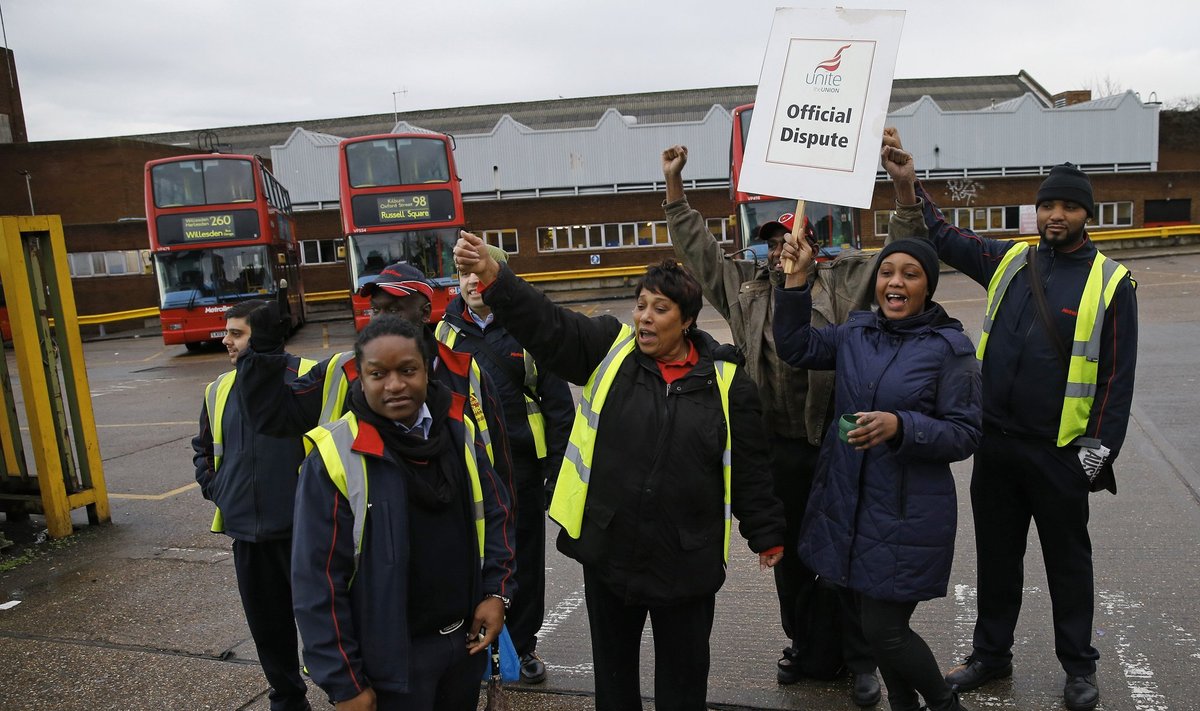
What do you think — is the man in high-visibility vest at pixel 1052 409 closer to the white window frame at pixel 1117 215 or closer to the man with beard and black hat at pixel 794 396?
the man with beard and black hat at pixel 794 396

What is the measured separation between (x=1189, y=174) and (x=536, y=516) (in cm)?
4067

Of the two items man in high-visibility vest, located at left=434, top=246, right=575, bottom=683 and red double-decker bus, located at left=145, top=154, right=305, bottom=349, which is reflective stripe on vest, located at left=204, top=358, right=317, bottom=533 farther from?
red double-decker bus, located at left=145, top=154, right=305, bottom=349

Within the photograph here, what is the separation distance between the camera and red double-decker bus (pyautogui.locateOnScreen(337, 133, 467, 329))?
18672mm

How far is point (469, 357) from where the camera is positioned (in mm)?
3016

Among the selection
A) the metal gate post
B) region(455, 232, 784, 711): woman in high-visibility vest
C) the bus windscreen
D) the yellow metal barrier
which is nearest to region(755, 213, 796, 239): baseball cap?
region(455, 232, 784, 711): woman in high-visibility vest

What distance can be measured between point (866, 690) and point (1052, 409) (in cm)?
132

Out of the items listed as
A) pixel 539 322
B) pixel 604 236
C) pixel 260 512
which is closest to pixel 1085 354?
pixel 539 322

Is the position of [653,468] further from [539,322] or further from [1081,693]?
[1081,693]

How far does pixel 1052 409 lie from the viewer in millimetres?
3406

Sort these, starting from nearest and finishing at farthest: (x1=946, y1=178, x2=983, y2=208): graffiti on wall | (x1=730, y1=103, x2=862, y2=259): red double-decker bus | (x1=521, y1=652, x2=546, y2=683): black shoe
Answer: (x1=521, y1=652, x2=546, y2=683): black shoe
(x1=730, y1=103, x2=862, y2=259): red double-decker bus
(x1=946, y1=178, x2=983, y2=208): graffiti on wall

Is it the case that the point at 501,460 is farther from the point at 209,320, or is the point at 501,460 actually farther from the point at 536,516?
the point at 209,320

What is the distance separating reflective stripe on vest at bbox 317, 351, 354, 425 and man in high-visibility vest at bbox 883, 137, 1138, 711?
227 cm

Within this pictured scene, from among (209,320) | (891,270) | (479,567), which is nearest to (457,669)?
(479,567)

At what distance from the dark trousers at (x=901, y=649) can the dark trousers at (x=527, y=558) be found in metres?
1.46
